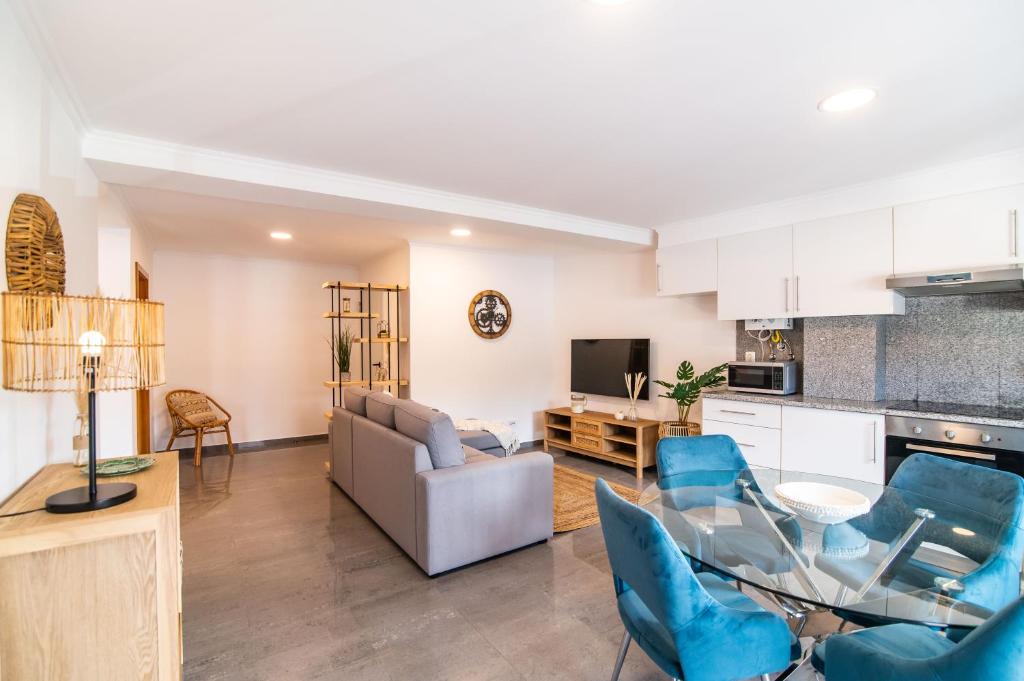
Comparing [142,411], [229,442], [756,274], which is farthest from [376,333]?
[756,274]

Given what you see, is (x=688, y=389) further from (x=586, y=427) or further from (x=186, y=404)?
(x=186, y=404)

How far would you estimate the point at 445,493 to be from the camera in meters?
2.75

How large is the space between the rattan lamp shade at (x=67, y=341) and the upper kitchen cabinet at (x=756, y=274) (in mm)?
3943

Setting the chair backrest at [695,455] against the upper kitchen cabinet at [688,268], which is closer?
the chair backrest at [695,455]

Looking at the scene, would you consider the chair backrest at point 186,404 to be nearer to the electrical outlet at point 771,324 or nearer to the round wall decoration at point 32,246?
the round wall decoration at point 32,246

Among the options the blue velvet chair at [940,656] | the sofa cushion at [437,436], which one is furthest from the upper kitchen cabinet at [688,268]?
the blue velvet chair at [940,656]

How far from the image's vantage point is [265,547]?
317 centimetres

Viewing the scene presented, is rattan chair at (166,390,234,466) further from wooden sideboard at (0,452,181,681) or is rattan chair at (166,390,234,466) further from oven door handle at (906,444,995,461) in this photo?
oven door handle at (906,444,995,461)

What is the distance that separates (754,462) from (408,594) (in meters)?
2.76

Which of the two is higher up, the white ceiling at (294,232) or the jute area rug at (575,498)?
the white ceiling at (294,232)

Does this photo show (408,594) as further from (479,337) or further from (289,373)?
(289,373)

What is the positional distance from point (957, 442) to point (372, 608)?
3370 mm

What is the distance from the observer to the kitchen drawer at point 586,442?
5.18m

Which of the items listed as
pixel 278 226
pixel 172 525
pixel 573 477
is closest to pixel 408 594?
pixel 172 525
